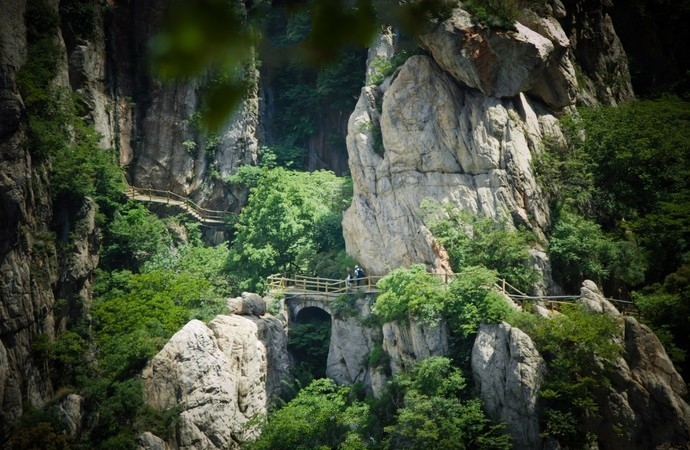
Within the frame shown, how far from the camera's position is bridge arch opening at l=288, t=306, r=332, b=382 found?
24.9 m

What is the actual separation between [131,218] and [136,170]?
368 cm

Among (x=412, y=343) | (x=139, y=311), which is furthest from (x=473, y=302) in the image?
(x=139, y=311)

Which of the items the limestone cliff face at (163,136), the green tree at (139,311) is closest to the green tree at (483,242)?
the green tree at (139,311)

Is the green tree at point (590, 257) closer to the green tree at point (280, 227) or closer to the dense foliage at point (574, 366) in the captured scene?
the dense foliage at point (574, 366)

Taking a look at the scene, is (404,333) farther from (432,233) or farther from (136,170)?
(136,170)

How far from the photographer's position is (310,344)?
84.1 feet

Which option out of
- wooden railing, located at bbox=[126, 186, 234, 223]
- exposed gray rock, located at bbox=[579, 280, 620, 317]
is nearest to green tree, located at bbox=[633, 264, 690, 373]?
exposed gray rock, located at bbox=[579, 280, 620, 317]

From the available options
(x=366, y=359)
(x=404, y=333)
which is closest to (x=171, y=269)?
(x=366, y=359)

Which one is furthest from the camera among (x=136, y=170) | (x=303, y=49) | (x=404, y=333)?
(x=136, y=170)

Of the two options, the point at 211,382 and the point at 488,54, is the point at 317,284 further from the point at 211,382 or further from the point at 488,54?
the point at 488,54

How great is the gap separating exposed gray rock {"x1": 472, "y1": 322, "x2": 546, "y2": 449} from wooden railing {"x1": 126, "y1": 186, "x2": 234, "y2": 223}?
15111 mm

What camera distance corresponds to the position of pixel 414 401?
18.6 metres

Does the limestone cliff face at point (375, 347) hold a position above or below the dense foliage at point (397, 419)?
above

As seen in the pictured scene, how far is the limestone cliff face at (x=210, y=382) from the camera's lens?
66.4 feet
